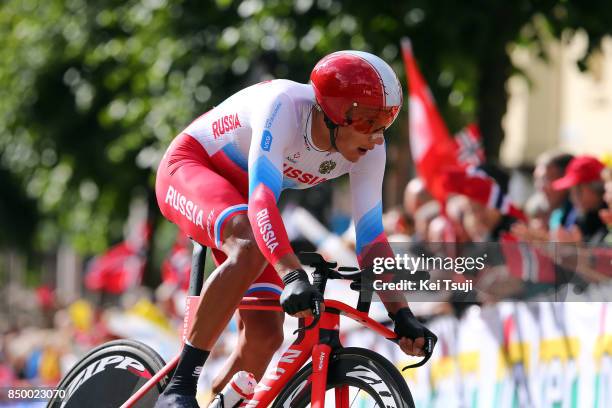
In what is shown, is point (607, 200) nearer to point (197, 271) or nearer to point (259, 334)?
point (259, 334)

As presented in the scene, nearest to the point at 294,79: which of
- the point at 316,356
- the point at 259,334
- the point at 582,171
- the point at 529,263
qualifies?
the point at 582,171

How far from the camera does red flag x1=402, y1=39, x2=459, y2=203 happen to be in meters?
10.2

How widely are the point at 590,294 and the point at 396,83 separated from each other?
84.1 inches

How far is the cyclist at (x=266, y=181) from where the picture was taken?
Result: 4887mm

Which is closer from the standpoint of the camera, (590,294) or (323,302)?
(323,302)

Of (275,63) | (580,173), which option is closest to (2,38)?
(275,63)

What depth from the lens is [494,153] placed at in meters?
12.4

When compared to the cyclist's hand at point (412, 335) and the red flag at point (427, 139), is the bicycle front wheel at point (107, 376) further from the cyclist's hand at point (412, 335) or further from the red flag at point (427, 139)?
the red flag at point (427, 139)

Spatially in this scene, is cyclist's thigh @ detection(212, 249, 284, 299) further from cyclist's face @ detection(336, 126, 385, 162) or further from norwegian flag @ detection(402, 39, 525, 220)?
norwegian flag @ detection(402, 39, 525, 220)

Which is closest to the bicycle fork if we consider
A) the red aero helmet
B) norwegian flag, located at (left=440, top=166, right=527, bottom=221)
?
the red aero helmet

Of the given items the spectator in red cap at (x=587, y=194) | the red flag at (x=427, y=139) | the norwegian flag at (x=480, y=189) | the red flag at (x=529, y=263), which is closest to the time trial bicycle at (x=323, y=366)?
the red flag at (x=529, y=263)

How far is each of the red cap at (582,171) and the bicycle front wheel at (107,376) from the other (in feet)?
11.1

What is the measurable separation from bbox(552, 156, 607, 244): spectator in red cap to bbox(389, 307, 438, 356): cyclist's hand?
3.07m

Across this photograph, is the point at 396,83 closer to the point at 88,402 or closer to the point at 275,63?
the point at 88,402
